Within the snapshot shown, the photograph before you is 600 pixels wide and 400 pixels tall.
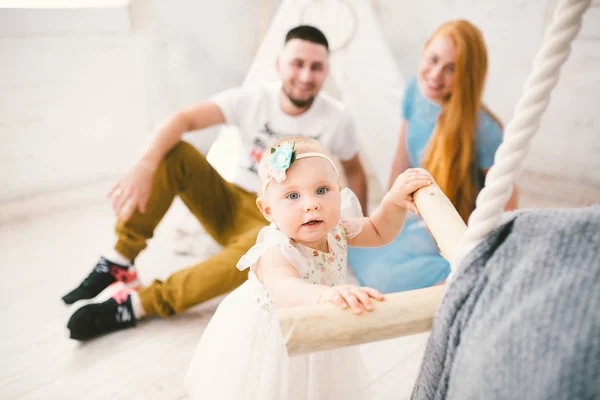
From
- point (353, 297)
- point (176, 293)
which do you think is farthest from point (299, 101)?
point (353, 297)

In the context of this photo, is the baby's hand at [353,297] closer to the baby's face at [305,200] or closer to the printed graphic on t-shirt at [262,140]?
the baby's face at [305,200]

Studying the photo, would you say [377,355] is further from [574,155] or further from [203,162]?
→ [574,155]

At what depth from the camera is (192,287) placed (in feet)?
3.94

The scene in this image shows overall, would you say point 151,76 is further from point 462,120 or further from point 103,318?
point 462,120

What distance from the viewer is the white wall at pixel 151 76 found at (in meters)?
1.64

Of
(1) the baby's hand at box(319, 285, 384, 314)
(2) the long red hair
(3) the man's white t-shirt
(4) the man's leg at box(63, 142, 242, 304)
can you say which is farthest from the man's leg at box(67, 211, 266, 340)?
(1) the baby's hand at box(319, 285, 384, 314)

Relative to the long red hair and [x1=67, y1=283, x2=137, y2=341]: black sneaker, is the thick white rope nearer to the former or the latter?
the long red hair

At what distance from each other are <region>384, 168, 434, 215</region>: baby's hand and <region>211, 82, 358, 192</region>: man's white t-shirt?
83cm

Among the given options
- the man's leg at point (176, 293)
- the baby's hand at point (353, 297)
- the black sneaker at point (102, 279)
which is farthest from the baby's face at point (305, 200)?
the black sneaker at point (102, 279)

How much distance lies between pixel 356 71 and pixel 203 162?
75 centimetres

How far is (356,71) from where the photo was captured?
1.74 metres

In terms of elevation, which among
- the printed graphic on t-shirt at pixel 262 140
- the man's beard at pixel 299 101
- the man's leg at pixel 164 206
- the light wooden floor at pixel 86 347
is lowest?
the light wooden floor at pixel 86 347

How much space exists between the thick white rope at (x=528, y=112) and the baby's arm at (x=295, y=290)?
12 centimetres

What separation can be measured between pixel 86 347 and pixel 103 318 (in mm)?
81
